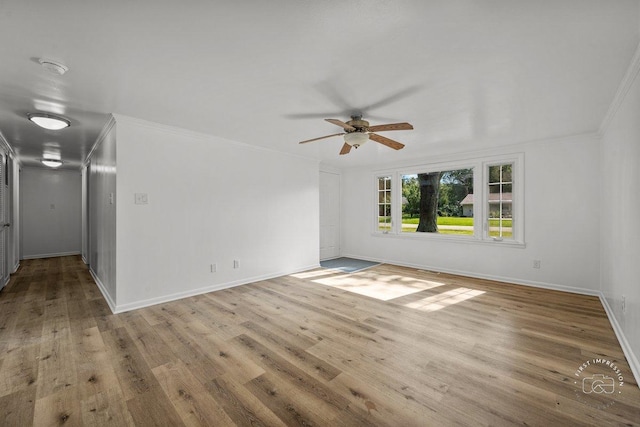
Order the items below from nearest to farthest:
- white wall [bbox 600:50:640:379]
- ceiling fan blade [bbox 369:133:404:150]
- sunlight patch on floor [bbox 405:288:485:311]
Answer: white wall [bbox 600:50:640:379] → ceiling fan blade [bbox 369:133:404:150] → sunlight patch on floor [bbox 405:288:485:311]

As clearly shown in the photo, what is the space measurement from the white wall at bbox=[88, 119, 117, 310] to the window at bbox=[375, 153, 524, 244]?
5.01 m

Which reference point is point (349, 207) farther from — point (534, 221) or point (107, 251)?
point (107, 251)

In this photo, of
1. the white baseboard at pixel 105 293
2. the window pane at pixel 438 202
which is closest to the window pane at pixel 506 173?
the window pane at pixel 438 202

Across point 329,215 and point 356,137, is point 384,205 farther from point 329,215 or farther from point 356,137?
point 356,137

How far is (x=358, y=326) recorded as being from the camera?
288 centimetres

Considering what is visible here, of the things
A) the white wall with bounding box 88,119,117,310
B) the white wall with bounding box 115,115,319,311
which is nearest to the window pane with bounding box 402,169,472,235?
the white wall with bounding box 115,115,319,311

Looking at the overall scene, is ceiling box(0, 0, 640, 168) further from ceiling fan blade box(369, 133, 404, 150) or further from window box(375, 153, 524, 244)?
window box(375, 153, 524, 244)

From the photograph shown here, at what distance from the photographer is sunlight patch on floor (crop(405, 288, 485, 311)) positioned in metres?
3.47

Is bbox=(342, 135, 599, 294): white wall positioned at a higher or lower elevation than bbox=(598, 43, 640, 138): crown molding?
lower

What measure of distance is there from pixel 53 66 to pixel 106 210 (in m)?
2.28

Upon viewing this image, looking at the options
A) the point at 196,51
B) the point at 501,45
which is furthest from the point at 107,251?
the point at 501,45

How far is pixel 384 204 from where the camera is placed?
6.46 metres

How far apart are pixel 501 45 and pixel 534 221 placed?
356 centimetres

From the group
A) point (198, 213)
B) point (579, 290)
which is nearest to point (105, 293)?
point (198, 213)
